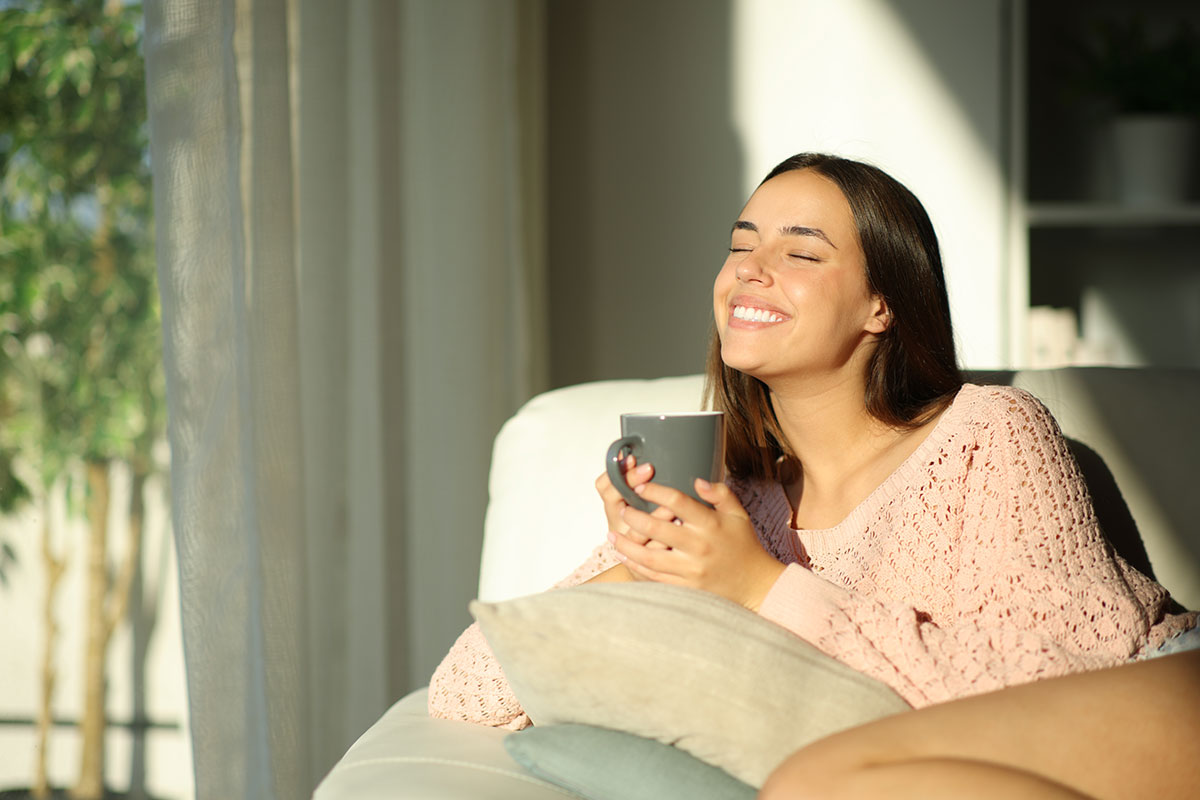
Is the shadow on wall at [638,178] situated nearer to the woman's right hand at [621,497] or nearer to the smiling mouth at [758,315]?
the smiling mouth at [758,315]

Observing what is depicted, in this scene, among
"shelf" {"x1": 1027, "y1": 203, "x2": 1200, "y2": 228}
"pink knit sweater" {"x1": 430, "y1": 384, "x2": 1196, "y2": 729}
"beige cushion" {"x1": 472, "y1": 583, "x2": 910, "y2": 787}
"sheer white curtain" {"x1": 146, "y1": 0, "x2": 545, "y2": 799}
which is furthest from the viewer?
"shelf" {"x1": 1027, "y1": 203, "x2": 1200, "y2": 228}

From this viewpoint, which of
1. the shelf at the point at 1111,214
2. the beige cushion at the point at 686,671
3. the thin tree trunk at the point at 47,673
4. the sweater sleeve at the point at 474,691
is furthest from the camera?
the shelf at the point at 1111,214

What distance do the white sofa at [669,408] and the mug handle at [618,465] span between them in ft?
0.99

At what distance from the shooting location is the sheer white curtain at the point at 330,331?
132 cm

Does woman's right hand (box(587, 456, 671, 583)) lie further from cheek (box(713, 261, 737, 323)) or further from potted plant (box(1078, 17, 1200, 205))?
potted plant (box(1078, 17, 1200, 205))

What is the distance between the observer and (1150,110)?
2572mm

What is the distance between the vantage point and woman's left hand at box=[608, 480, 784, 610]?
41.3 inches

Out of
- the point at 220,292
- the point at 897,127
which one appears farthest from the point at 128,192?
the point at 897,127

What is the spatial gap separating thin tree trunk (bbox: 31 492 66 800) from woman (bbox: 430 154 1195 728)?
55cm

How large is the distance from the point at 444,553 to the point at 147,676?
29.7 inches

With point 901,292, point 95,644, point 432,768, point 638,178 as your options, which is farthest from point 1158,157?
point 95,644

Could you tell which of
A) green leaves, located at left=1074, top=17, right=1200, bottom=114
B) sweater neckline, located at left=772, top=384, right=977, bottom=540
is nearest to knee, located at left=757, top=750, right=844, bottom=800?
sweater neckline, located at left=772, top=384, right=977, bottom=540

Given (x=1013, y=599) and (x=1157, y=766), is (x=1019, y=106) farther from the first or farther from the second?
(x=1157, y=766)

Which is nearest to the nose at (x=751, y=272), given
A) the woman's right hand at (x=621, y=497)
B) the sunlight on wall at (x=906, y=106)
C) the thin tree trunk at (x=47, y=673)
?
the woman's right hand at (x=621, y=497)
